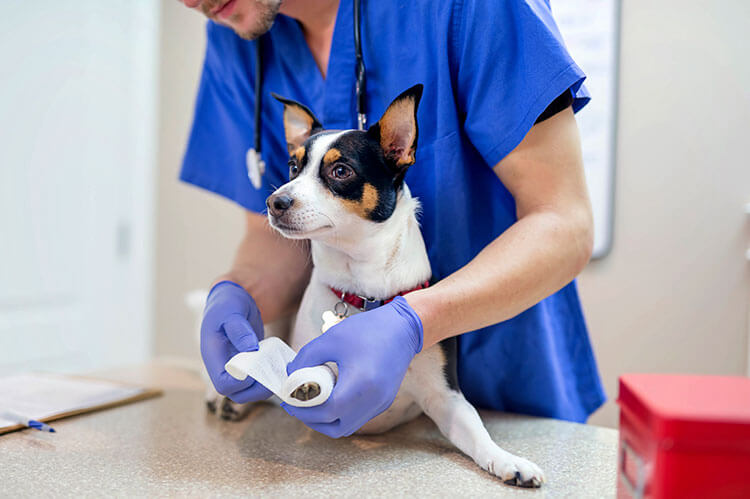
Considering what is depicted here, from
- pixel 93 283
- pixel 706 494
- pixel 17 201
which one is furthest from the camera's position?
pixel 93 283

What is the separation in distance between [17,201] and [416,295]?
2.09 meters

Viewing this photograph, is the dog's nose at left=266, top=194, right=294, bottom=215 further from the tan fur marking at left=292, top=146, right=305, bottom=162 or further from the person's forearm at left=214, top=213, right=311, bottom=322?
the person's forearm at left=214, top=213, right=311, bottom=322

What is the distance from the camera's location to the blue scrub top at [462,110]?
859 mm

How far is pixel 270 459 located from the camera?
0.80 m

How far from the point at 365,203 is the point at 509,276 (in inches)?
8.7

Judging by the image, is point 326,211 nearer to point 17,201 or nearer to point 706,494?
point 706,494

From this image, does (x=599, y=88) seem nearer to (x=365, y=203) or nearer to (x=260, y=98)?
(x=260, y=98)

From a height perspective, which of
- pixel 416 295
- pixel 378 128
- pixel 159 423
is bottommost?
pixel 159 423

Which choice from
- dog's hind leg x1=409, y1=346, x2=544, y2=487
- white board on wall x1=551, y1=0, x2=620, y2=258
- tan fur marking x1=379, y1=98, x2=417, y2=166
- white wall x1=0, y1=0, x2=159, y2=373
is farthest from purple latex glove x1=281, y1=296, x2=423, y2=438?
white wall x1=0, y1=0, x2=159, y2=373

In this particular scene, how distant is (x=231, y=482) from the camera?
0.71 metres

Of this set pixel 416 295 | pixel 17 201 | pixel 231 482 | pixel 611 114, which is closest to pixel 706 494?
pixel 416 295

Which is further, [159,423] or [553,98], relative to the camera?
[159,423]

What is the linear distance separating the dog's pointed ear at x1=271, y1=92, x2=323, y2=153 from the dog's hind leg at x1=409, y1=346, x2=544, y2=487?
393 mm

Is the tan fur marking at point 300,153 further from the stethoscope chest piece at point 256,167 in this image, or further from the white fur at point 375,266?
the stethoscope chest piece at point 256,167
